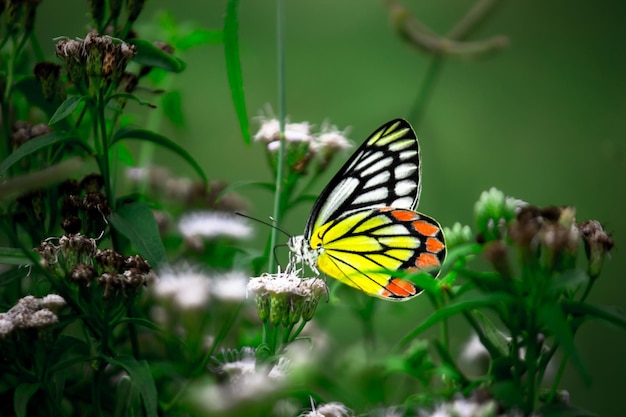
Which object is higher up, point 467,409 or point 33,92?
point 33,92

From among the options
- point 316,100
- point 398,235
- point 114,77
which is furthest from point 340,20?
point 114,77

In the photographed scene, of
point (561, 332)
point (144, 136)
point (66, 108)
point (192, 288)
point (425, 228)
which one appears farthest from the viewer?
point (425, 228)

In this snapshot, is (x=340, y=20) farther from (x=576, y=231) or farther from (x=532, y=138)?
(x=576, y=231)

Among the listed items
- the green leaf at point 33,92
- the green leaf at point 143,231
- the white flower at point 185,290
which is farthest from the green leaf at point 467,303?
the green leaf at point 33,92

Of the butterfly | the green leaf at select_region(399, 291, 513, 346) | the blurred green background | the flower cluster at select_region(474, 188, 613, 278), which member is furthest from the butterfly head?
the blurred green background

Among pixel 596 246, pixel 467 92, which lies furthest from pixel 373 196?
pixel 467 92

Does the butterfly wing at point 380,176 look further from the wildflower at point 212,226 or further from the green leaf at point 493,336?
the green leaf at point 493,336

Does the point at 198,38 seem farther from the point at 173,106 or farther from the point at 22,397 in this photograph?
the point at 22,397
